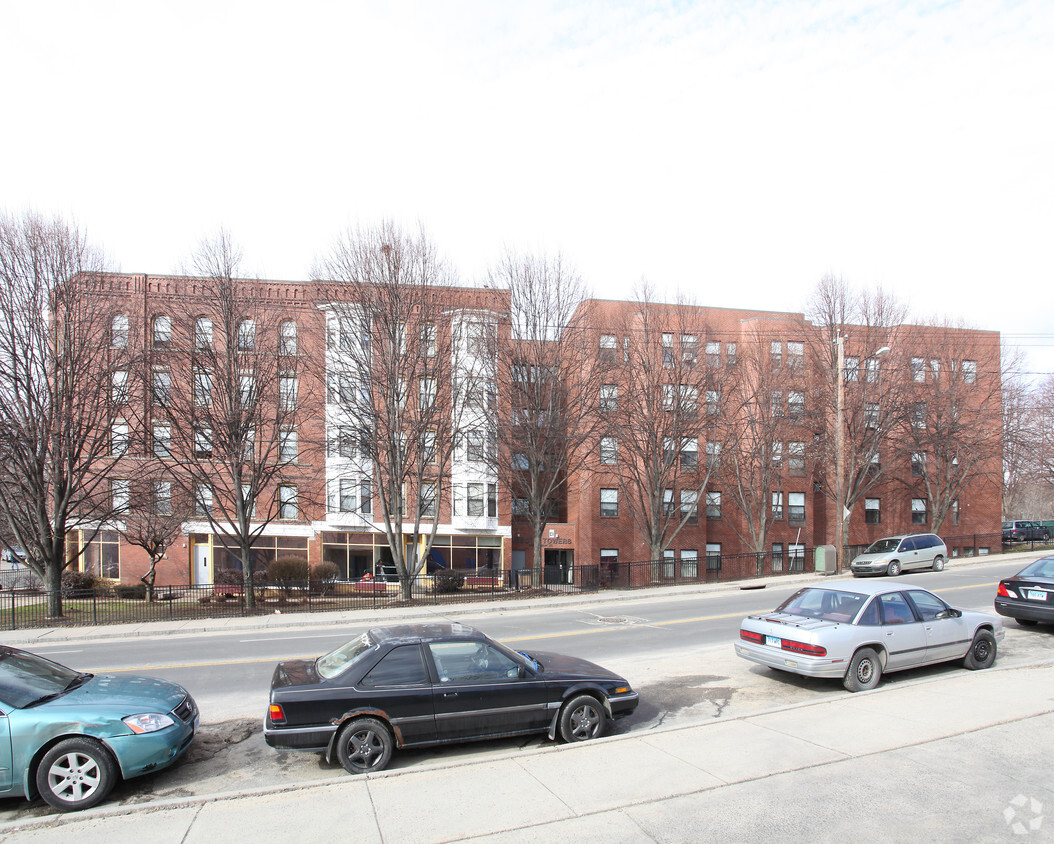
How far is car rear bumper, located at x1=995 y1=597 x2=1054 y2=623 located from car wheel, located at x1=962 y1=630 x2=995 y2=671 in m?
3.36

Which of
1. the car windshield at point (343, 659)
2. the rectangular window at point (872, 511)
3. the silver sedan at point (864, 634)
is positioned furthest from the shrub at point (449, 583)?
the rectangular window at point (872, 511)

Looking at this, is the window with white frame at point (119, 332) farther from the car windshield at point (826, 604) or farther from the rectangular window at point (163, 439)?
the car windshield at point (826, 604)

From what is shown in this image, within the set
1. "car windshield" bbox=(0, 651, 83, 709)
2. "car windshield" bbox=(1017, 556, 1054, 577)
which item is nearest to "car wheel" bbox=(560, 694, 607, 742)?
"car windshield" bbox=(0, 651, 83, 709)

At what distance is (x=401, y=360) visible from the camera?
26031mm

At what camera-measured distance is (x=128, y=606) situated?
1016 inches

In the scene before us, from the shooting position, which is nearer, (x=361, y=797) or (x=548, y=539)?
(x=361, y=797)

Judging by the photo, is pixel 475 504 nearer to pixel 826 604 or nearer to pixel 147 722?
pixel 826 604

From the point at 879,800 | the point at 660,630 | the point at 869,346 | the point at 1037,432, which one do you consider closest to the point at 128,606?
the point at 660,630

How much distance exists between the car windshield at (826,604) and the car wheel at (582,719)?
4016 millimetres

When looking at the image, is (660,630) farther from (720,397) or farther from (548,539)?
(548,539)

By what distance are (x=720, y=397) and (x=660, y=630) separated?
1899 cm

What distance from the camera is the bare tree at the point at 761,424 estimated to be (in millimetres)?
35344

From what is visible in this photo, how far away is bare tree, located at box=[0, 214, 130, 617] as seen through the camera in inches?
935

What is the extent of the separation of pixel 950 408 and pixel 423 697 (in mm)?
41463
